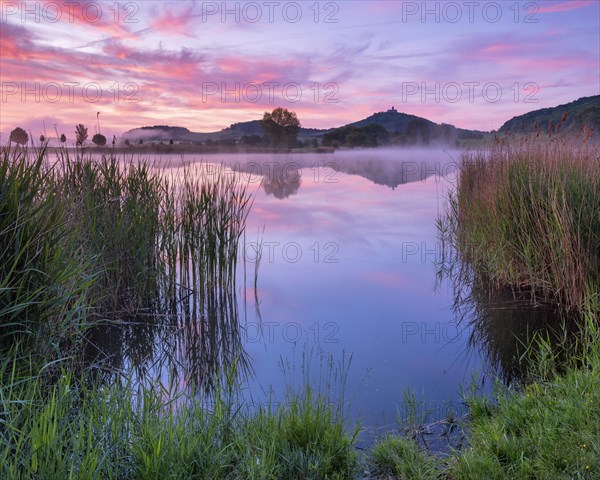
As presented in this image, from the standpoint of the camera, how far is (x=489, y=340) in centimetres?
549

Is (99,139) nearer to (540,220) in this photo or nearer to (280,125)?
(540,220)

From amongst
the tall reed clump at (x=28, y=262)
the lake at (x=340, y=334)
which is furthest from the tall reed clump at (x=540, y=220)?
the tall reed clump at (x=28, y=262)

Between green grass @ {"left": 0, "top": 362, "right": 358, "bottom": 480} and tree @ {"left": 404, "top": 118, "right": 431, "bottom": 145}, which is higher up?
tree @ {"left": 404, "top": 118, "right": 431, "bottom": 145}

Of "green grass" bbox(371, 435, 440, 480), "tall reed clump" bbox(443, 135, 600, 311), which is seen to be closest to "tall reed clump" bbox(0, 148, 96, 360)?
"green grass" bbox(371, 435, 440, 480)

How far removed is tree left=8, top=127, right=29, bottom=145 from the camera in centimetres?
409

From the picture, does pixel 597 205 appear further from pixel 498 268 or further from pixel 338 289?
pixel 338 289

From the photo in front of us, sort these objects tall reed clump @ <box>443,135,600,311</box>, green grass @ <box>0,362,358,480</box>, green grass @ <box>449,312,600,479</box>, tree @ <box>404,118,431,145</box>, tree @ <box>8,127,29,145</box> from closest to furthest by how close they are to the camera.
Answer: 1. green grass @ <box>0,362,358,480</box>
2. green grass @ <box>449,312,600,479</box>
3. tree @ <box>8,127,29,145</box>
4. tall reed clump @ <box>443,135,600,311</box>
5. tree @ <box>404,118,431,145</box>

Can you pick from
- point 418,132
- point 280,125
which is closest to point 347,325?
point 280,125

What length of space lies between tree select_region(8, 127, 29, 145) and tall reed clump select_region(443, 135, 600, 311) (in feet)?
16.8

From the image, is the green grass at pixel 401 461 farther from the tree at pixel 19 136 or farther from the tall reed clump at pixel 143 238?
the tree at pixel 19 136

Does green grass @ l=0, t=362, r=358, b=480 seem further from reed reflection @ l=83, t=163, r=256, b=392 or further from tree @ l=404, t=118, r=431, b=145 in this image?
tree @ l=404, t=118, r=431, b=145

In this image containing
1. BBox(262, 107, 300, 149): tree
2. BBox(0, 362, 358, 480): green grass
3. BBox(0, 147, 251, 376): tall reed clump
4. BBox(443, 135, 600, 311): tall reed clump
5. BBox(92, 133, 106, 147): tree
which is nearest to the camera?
BBox(0, 362, 358, 480): green grass

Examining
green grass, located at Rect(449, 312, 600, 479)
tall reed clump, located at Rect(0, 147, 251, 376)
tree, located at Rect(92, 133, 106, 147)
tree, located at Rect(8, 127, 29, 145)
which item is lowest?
green grass, located at Rect(449, 312, 600, 479)

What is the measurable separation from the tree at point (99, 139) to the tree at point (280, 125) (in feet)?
78.5
